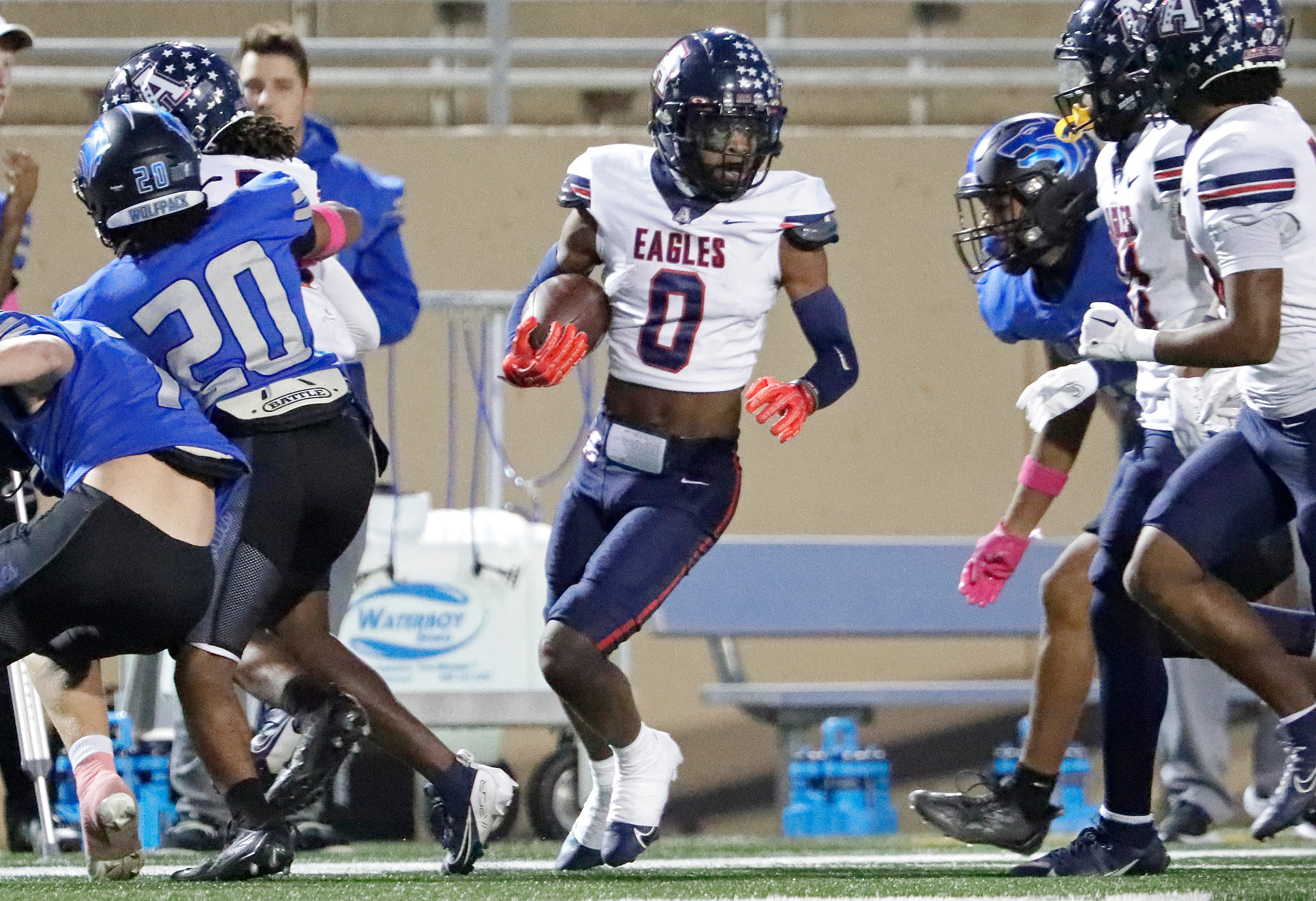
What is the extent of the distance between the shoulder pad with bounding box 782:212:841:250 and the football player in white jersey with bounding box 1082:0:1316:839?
60cm

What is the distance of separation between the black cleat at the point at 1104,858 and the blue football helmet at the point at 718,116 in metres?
1.36

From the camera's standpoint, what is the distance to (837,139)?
6.58m

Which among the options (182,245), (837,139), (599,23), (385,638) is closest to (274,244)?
(182,245)

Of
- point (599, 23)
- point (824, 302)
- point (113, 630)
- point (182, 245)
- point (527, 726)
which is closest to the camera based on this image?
point (113, 630)

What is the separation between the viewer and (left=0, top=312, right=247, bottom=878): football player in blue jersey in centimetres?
321

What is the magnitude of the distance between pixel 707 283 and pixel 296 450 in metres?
0.83

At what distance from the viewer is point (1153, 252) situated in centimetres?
363

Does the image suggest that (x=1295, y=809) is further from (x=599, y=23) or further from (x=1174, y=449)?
(x=599, y=23)

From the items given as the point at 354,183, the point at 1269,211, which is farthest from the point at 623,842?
the point at 354,183

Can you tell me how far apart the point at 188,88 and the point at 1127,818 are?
7.72ft

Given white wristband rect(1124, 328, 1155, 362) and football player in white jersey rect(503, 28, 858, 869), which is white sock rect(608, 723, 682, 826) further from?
white wristband rect(1124, 328, 1155, 362)

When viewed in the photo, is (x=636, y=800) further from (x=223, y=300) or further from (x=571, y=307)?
(x=223, y=300)

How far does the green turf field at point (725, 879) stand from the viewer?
314 centimetres

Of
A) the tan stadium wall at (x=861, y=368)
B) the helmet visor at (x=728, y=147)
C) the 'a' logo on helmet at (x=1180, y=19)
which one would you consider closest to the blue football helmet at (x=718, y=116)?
the helmet visor at (x=728, y=147)
